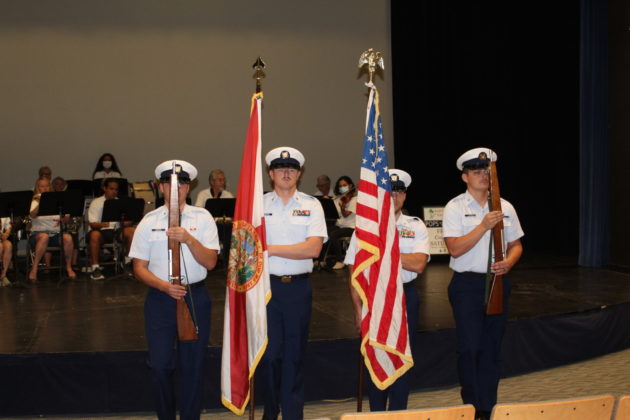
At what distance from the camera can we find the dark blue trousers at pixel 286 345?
13.7 feet

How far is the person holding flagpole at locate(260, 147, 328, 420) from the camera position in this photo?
13.7 feet

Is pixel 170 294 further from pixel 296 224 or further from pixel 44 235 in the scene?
pixel 44 235

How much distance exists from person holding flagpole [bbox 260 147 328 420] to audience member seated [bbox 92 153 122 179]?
750cm

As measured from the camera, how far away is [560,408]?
8.08 ft

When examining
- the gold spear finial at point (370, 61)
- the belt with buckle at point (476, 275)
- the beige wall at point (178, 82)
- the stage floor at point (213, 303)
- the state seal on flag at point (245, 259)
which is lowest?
the stage floor at point (213, 303)

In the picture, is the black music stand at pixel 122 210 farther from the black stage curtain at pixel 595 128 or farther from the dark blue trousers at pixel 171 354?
the black stage curtain at pixel 595 128

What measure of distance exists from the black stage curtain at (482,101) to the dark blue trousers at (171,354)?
825 centimetres

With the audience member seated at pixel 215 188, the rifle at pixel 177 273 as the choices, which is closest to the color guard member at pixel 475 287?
the rifle at pixel 177 273

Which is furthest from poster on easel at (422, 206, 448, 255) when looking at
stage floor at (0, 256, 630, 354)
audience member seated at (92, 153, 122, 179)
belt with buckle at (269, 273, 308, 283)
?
belt with buckle at (269, 273, 308, 283)

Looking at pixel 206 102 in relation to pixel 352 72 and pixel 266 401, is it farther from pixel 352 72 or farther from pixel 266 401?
pixel 266 401

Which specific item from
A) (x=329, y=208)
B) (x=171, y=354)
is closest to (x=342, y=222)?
(x=329, y=208)

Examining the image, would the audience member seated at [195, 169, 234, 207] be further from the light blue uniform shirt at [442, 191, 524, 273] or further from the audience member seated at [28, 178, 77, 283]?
the light blue uniform shirt at [442, 191, 524, 273]

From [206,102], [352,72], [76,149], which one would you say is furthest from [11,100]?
[352,72]

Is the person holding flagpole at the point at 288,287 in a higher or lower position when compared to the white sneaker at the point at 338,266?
higher
